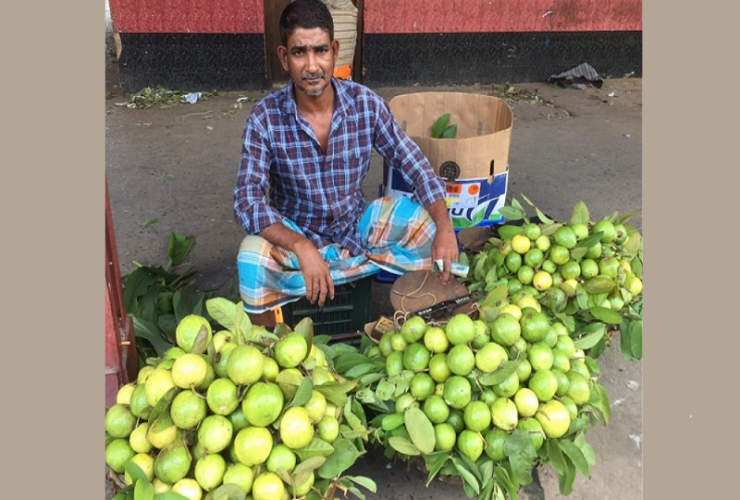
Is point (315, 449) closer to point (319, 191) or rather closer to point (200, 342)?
point (200, 342)

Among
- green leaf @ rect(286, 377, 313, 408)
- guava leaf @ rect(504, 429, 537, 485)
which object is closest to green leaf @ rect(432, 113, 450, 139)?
guava leaf @ rect(504, 429, 537, 485)

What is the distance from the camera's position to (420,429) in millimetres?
1688

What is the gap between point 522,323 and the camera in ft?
6.10

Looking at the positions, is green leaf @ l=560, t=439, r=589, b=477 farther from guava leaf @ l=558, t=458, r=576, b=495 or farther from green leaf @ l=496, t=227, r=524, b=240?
green leaf @ l=496, t=227, r=524, b=240

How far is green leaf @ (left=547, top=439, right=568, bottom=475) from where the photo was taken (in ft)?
5.46

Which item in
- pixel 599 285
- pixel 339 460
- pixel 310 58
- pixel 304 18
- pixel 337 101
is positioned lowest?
pixel 339 460

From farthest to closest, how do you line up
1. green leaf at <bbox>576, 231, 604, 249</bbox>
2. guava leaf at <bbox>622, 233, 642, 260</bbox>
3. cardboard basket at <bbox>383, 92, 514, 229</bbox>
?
cardboard basket at <bbox>383, 92, 514, 229</bbox> < guava leaf at <bbox>622, 233, 642, 260</bbox> < green leaf at <bbox>576, 231, 604, 249</bbox>

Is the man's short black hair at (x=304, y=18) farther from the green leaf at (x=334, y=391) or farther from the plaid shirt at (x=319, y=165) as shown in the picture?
the green leaf at (x=334, y=391)

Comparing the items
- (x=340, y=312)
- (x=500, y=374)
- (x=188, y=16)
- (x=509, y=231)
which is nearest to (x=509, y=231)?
(x=509, y=231)

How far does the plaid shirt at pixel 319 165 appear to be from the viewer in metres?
2.26

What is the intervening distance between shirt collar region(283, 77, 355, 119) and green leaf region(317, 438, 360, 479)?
126cm

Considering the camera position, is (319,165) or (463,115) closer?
(319,165)

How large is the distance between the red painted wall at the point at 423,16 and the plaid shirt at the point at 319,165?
3.76 m

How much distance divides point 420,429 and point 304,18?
1.41 meters
